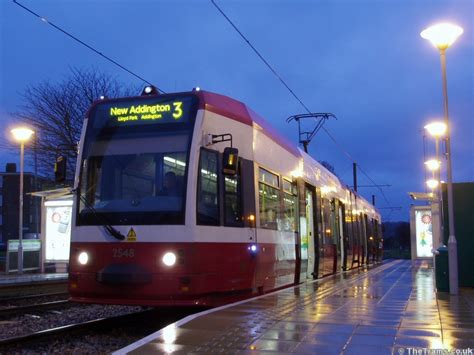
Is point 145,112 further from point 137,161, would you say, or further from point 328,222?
point 328,222

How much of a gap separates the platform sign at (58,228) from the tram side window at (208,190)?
46.6ft

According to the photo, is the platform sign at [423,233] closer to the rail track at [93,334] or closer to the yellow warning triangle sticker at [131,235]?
the rail track at [93,334]

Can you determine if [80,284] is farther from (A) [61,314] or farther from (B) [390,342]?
(B) [390,342]

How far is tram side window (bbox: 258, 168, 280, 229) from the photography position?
10508mm

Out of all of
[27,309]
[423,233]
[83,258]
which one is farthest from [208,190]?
[423,233]

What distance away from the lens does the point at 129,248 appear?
8.74 m

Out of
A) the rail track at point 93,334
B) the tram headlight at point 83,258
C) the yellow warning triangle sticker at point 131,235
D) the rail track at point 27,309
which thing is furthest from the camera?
the rail track at point 27,309

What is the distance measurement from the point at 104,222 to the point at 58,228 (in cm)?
1400

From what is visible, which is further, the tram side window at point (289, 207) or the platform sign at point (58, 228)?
the platform sign at point (58, 228)

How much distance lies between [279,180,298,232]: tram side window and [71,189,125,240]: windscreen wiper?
13.1 feet

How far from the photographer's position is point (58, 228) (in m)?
22.0

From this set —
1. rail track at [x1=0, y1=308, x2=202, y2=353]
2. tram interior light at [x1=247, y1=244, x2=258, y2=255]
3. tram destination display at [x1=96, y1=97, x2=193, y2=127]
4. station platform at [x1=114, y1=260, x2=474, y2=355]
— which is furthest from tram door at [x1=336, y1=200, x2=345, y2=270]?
tram destination display at [x1=96, y1=97, x2=193, y2=127]

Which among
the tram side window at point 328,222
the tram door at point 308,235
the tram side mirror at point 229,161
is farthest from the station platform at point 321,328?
the tram side window at point 328,222

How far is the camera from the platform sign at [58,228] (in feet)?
71.9
